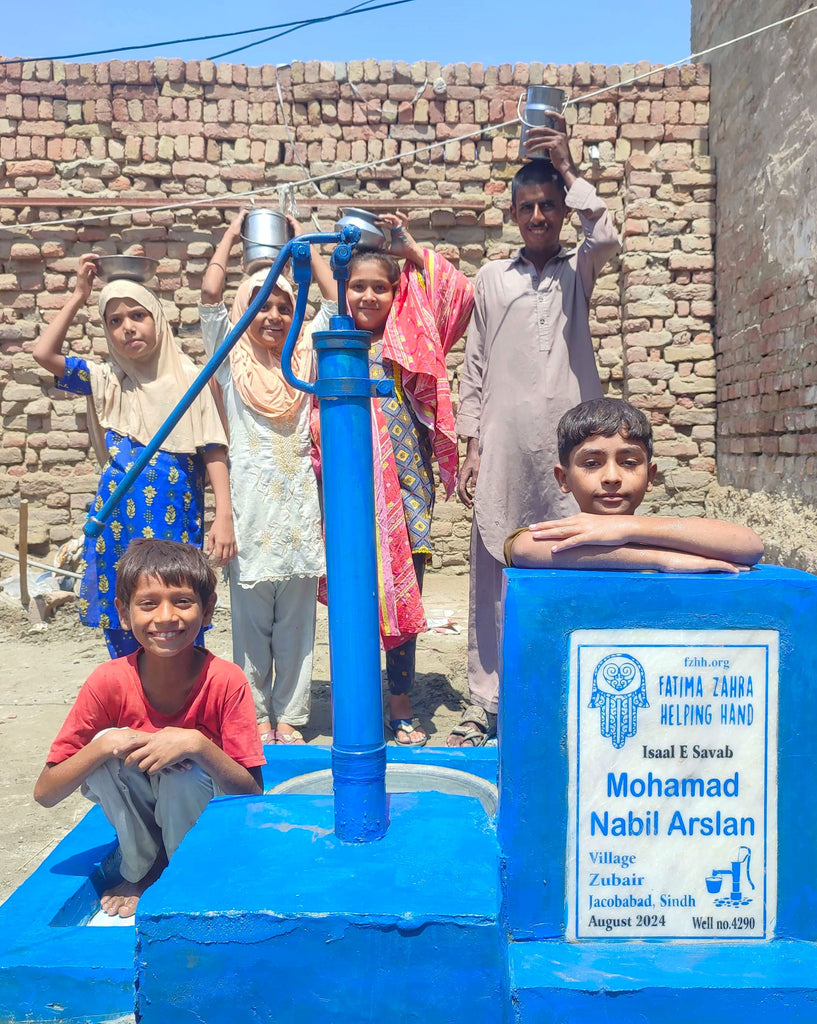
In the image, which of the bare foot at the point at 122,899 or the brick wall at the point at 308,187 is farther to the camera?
the brick wall at the point at 308,187

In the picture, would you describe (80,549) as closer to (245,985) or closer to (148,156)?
(148,156)

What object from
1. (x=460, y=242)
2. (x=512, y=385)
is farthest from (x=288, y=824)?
(x=460, y=242)

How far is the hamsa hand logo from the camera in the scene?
4.79 feet

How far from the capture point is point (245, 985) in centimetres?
133

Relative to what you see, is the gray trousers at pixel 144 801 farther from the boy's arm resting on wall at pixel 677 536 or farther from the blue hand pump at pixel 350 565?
the boy's arm resting on wall at pixel 677 536

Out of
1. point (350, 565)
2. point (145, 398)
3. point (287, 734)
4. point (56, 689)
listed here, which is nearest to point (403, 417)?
point (145, 398)

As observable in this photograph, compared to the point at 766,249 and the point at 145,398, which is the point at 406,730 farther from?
the point at 766,249

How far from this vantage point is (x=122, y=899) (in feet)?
6.39

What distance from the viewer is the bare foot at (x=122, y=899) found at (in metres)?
1.92

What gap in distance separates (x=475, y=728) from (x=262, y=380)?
146 cm

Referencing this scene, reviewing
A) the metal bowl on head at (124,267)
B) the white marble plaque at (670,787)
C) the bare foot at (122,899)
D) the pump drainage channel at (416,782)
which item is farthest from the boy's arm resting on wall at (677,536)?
the metal bowl on head at (124,267)

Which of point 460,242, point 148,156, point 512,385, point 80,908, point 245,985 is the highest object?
point 148,156

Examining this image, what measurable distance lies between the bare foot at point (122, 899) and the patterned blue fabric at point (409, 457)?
163 centimetres

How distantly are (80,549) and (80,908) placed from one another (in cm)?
432
